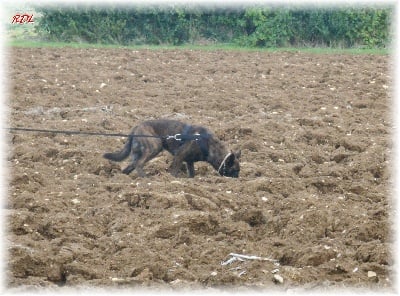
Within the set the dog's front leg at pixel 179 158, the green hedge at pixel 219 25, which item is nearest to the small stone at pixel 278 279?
the dog's front leg at pixel 179 158

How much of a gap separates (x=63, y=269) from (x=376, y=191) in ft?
13.9

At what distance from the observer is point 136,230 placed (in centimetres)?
797

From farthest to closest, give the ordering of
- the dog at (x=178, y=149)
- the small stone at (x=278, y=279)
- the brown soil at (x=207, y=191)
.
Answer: the dog at (x=178, y=149) < the brown soil at (x=207, y=191) < the small stone at (x=278, y=279)

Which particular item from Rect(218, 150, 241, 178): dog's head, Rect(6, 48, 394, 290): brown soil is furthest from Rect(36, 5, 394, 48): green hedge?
Rect(218, 150, 241, 178): dog's head

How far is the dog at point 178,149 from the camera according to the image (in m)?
10.6

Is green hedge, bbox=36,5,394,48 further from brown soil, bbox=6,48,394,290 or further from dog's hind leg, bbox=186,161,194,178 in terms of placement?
dog's hind leg, bbox=186,161,194,178

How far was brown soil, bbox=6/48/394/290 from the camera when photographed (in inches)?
272

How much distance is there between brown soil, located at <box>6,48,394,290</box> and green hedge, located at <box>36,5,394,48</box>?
10.4m

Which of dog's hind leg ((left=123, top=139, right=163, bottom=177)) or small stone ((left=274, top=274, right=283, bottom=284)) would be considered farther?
dog's hind leg ((left=123, top=139, right=163, bottom=177))

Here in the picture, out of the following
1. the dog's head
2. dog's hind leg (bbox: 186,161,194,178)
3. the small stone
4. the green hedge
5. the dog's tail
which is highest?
the small stone

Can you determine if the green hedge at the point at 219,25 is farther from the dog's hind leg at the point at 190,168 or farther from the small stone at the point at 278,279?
the small stone at the point at 278,279

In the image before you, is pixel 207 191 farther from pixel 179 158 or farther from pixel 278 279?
pixel 278 279

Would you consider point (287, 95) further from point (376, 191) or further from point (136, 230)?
point (136, 230)

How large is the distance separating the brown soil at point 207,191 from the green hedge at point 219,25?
34.2ft
